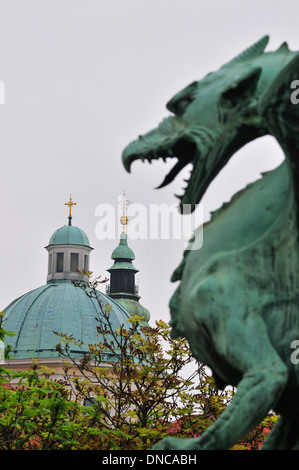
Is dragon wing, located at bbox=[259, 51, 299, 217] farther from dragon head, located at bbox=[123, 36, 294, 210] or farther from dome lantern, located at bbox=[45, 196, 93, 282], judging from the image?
dome lantern, located at bbox=[45, 196, 93, 282]

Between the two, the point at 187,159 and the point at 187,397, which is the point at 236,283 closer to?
the point at 187,159

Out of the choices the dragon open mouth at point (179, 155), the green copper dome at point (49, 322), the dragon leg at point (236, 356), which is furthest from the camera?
the green copper dome at point (49, 322)

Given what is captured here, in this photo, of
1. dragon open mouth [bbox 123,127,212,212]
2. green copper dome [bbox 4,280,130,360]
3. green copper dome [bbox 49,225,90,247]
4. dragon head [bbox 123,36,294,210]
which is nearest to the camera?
dragon head [bbox 123,36,294,210]

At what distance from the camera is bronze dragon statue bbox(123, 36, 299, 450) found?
12.8 feet

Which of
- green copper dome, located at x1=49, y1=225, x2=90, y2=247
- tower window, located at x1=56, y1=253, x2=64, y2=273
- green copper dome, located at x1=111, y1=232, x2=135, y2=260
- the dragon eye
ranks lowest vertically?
the dragon eye

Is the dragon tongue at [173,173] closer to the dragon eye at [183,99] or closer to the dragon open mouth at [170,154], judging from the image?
the dragon open mouth at [170,154]

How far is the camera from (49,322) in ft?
188

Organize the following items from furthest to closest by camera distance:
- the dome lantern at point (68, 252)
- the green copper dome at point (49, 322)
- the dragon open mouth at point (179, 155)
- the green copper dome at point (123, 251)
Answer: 1. the green copper dome at point (123, 251)
2. the dome lantern at point (68, 252)
3. the green copper dome at point (49, 322)
4. the dragon open mouth at point (179, 155)

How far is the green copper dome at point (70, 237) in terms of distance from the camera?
238 feet

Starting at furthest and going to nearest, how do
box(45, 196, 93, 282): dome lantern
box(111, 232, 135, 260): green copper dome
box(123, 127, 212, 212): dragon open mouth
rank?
box(111, 232, 135, 260): green copper dome, box(45, 196, 93, 282): dome lantern, box(123, 127, 212, 212): dragon open mouth

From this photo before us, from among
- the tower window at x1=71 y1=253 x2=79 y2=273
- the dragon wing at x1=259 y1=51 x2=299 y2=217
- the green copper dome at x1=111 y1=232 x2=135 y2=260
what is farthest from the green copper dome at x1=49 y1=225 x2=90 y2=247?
the dragon wing at x1=259 y1=51 x2=299 y2=217

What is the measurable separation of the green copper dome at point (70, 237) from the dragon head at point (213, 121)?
67.9 metres

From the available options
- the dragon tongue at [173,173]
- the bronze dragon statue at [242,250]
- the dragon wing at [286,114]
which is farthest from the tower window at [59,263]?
the dragon wing at [286,114]

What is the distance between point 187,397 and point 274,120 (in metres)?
13.5
